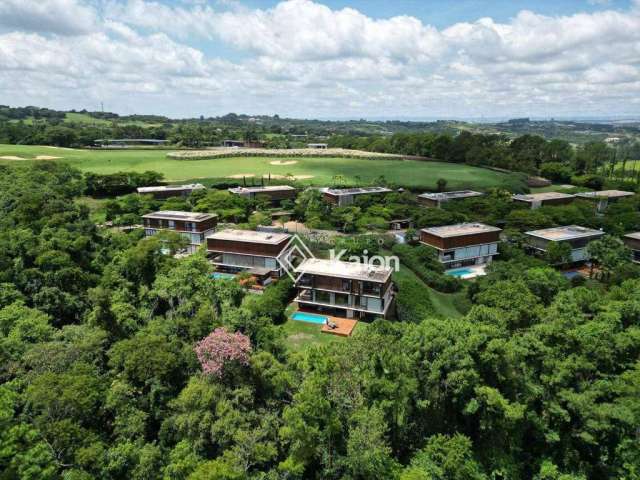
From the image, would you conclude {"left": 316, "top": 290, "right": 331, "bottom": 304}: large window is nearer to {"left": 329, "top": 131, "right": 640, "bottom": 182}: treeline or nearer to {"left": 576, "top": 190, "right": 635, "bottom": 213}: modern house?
{"left": 576, "top": 190, "right": 635, "bottom": 213}: modern house

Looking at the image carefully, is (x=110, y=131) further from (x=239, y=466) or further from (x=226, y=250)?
(x=239, y=466)

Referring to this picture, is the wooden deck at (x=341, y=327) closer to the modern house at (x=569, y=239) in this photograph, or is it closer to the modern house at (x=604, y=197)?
the modern house at (x=569, y=239)

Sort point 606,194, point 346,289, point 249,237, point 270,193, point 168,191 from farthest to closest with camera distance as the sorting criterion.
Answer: point 606,194, point 270,193, point 168,191, point 249,237, point 346,289

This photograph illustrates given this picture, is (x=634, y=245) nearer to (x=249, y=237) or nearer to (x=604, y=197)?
(x=604, y=197)

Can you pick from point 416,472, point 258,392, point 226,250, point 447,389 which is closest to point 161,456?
point 258,392

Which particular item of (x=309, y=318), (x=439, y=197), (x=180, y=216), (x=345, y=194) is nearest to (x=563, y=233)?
(x=439, y=197)

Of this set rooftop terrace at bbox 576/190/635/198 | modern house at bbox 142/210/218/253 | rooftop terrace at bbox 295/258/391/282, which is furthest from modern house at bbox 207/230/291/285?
rooftop terrace at bbox 576/190/635/198
